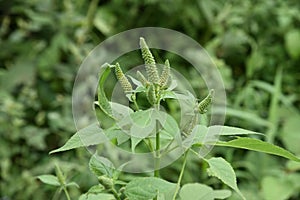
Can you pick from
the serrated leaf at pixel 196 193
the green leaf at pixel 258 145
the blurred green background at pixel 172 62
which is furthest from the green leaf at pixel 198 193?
the blurred green background at pixel 172 62

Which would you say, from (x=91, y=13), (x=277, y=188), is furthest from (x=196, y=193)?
(x=91, y=13)

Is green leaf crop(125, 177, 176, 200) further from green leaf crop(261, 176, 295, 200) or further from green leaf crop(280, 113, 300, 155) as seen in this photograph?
green leaf crop(280, 113, 300, 155)

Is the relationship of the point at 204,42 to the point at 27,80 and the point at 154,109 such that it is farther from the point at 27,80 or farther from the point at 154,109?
the point at 154,109

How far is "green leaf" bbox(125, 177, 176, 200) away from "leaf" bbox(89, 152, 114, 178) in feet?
Answer: 0.13

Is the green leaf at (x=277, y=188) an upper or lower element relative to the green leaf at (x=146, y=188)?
lower

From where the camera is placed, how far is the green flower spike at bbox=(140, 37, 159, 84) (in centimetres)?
52

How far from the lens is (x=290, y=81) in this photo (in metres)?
1.97

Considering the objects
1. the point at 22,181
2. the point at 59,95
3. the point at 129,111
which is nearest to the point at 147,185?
the point at 129,111

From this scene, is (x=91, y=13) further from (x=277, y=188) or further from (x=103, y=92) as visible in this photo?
(x=103, y=92)

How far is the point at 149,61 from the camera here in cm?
52

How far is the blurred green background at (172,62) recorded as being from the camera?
4.98 ft

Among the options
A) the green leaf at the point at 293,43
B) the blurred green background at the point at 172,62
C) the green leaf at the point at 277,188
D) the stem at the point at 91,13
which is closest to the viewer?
the green leaf at the point at 277,188

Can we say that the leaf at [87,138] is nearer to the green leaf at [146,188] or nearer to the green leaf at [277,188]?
the green leaf at [146,188]

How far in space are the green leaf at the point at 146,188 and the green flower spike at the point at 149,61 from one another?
92mm
